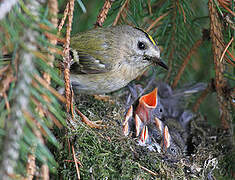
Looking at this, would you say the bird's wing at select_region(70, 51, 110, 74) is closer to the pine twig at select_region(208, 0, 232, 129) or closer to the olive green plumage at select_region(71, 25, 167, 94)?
the olive green plumage at select_region(71, 25, 167, 94)

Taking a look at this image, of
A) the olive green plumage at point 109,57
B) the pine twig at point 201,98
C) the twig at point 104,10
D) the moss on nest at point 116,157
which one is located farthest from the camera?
the pine twig at point 201,98

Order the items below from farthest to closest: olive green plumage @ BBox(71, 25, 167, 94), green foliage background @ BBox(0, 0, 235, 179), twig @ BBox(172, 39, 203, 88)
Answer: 1. twig @ BBox(172, 39, 203, 88)
2. olive green plumage @ BBox(71, 25, 167, 94)
3. green foliage background @ BBox(0, 0, 235, 179)

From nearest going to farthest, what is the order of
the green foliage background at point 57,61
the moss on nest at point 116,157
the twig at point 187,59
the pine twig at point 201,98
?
the green foliage background at point 57,61 < the moss on nest at point 116,157 < the twig at point 187,59 < the pine twig at point 201,98

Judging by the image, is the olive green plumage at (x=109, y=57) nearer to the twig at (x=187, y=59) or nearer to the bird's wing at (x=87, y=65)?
the bird's wing at (x=87, y=65)

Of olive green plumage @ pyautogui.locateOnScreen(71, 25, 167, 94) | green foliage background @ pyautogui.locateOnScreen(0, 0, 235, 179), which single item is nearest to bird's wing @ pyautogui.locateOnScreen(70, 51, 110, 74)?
olive green plumage @ pyautogui.locateOnScreen(71, 25, 167, 94)

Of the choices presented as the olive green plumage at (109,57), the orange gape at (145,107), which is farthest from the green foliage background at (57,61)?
the orange gape at (145,107)

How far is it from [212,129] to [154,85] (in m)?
0.69

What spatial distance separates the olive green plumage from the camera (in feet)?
6.63

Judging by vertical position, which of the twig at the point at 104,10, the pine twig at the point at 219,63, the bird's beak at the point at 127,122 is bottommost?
the bird's beak at the point at 127,122

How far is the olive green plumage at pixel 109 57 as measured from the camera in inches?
79.5

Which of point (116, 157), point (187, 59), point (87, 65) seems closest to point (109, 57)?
point (87, 65)

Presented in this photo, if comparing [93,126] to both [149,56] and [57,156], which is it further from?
[149,56]

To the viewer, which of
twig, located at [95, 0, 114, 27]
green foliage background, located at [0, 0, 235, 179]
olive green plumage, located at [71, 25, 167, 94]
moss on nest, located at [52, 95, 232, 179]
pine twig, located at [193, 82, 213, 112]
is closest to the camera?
green foliage background, located at [0, 0, 235, 179]

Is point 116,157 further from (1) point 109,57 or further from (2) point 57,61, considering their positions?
(1) point 109,57
